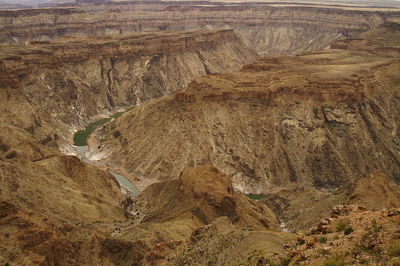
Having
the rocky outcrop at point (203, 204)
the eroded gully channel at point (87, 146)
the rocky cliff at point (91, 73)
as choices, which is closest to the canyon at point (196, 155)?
the rocky outcrop at point (203, 204)

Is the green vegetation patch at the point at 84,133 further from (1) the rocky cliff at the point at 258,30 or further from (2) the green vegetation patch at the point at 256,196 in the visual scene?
(1) the rocky cliff at the point at 258,30

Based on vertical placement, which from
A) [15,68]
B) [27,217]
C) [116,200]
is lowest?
[116,200]

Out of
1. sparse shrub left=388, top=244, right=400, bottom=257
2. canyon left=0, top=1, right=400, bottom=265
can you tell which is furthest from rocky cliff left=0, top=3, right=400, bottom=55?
sparse shrub left=388, top=244, right=400, bottom=257

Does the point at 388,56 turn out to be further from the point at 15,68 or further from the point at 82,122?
the point at 15,68

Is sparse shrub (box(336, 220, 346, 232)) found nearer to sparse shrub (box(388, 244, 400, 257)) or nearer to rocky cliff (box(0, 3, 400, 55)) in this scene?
sparse shrub (box(388, 244, 400, 257))

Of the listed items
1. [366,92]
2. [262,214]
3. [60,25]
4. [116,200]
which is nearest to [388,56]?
[366,92]

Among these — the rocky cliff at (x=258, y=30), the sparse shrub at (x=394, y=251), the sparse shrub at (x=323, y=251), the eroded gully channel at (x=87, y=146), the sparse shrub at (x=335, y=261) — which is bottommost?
the eroded gully channel at (x=87, y=146)

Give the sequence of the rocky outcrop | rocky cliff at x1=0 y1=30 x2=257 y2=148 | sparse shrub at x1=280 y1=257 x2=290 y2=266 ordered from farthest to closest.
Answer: rocky cliff at x1=0 y1=30 x2=257 y2=148, the rocky outcrop, sparse shrub at x1=280 y1=257 x2=290 y2=266
